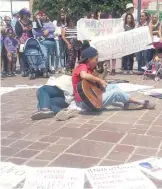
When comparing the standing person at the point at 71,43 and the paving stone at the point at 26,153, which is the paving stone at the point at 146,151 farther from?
the standing person at the point at 71,43

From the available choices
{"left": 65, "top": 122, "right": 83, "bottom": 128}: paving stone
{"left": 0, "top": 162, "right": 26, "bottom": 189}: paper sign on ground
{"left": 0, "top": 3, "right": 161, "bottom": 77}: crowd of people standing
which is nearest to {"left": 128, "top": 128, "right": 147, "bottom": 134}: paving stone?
{"left": 65, "top": 122, "right": 83, "bottom": 128}: paving stone

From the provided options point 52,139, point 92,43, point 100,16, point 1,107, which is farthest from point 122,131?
point 100,16

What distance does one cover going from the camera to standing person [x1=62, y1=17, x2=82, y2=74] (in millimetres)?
10598

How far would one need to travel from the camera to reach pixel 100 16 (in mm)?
11156

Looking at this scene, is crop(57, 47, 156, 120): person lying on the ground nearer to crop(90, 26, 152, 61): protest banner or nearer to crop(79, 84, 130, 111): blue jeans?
crop(79, 84, 130, 111): blue jeans

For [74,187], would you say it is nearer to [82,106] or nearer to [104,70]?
[82,106]

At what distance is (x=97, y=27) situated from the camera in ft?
35.0

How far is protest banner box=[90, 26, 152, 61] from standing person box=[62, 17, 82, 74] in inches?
25.2

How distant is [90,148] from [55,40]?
6.66 meters

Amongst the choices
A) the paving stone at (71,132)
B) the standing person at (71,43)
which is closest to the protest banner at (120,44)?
the standing person at (71,43)

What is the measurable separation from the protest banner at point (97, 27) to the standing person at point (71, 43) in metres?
0.20

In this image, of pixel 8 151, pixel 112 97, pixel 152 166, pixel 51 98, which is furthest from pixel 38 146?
pixel 112 97

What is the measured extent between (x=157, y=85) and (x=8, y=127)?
13.3 ft

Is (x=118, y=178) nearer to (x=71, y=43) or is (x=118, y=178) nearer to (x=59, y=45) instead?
(x=71, y=43)
